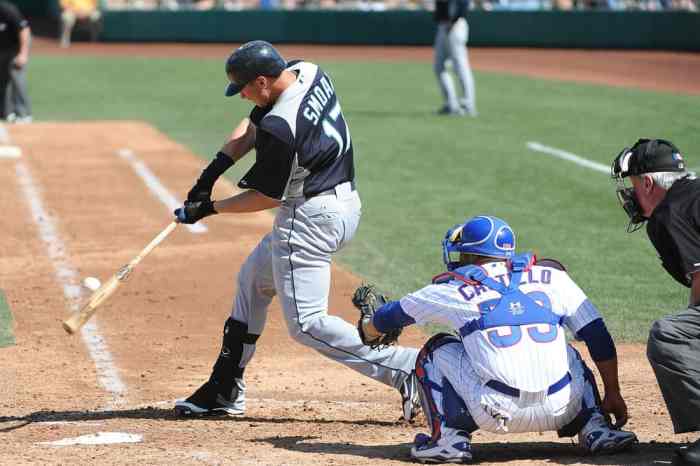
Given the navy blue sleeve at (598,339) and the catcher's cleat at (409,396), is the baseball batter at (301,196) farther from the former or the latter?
the navy blue sleeve at (598,339)

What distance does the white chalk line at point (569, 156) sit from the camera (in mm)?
14836

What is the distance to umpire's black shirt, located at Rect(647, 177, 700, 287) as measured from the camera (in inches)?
197

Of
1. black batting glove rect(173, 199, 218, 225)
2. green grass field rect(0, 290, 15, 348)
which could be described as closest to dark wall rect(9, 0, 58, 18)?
green grass field rect(0, 290, 15, 348)

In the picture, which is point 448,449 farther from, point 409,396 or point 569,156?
point 569,156

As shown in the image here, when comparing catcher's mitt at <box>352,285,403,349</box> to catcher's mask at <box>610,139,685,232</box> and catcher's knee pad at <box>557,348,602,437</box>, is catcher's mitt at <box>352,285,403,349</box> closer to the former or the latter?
catcher's knee pad at <box>557,348,602,437</box>

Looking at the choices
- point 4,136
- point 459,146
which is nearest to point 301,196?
point 459,146

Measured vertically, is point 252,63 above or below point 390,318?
above

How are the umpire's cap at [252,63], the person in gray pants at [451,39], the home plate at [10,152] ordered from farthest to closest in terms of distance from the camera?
the person in gray pants at [451,39], the home plate at [10,152], the umpire's cap at [252,63]

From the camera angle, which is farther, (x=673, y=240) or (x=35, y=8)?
(x=35, y=8)

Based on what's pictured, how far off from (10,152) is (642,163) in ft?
38.5

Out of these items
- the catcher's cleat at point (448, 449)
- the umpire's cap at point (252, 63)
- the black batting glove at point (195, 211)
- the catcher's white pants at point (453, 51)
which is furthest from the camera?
the catcher's white pants at point (453, 51)

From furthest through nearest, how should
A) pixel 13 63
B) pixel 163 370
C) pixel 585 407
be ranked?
1. pixel 13 63
2. pixel 163 370
3. pixel 585 407

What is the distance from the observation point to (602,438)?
211 inches

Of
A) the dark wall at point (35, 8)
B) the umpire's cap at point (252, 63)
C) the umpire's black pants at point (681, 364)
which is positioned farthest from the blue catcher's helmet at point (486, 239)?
the dark wall at point (35, 8)
